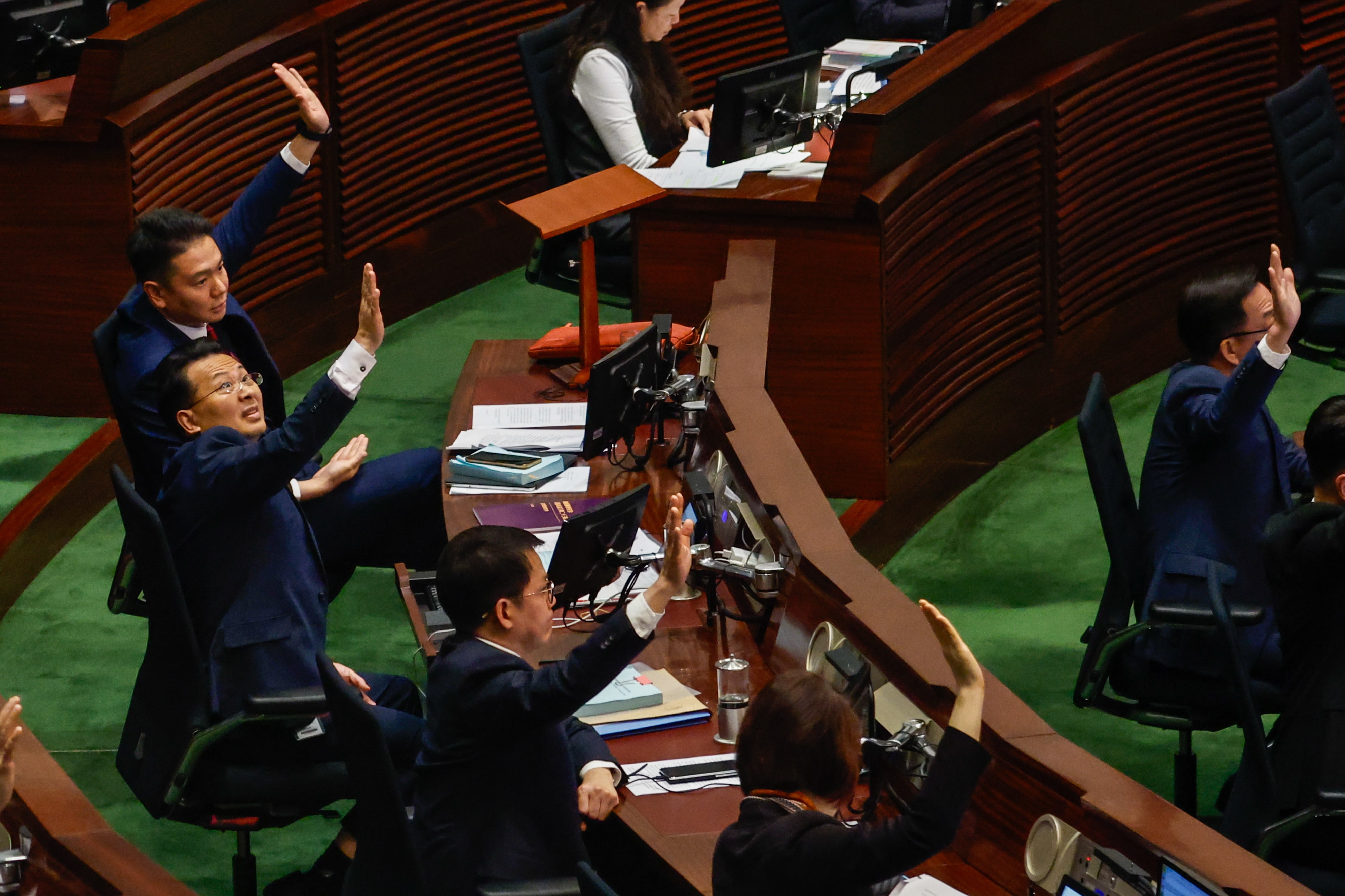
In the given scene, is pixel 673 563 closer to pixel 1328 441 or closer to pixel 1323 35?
pixel 1328 441

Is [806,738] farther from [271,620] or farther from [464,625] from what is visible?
[271,620]

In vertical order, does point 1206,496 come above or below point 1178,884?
above

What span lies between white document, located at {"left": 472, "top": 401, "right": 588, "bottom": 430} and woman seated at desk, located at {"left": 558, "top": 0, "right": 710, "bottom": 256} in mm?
1051

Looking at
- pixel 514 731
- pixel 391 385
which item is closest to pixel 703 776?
pixel 514 731

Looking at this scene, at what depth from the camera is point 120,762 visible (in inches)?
144

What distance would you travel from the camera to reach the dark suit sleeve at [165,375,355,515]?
3434 millimetres

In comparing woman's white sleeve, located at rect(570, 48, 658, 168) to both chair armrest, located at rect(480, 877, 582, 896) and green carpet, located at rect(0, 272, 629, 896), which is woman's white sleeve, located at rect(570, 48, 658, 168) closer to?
green carpet, located at rect(0, 272, 629, 896)

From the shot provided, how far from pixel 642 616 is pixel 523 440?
1487 mm

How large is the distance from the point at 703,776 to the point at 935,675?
1.63 feet

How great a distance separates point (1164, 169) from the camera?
235 inches

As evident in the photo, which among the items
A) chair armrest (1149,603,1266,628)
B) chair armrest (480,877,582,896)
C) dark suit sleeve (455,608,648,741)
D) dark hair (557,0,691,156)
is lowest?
chair armrest (480,877,582,896)

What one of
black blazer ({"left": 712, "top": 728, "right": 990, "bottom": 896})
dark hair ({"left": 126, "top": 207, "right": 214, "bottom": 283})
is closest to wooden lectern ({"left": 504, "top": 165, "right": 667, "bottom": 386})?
dark hair ({"left": 126, "top": 207, "right": 214, "bottom": 283})

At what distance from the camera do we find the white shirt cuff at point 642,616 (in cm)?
289

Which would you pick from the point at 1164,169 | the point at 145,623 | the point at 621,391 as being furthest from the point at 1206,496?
the point at 145,623
